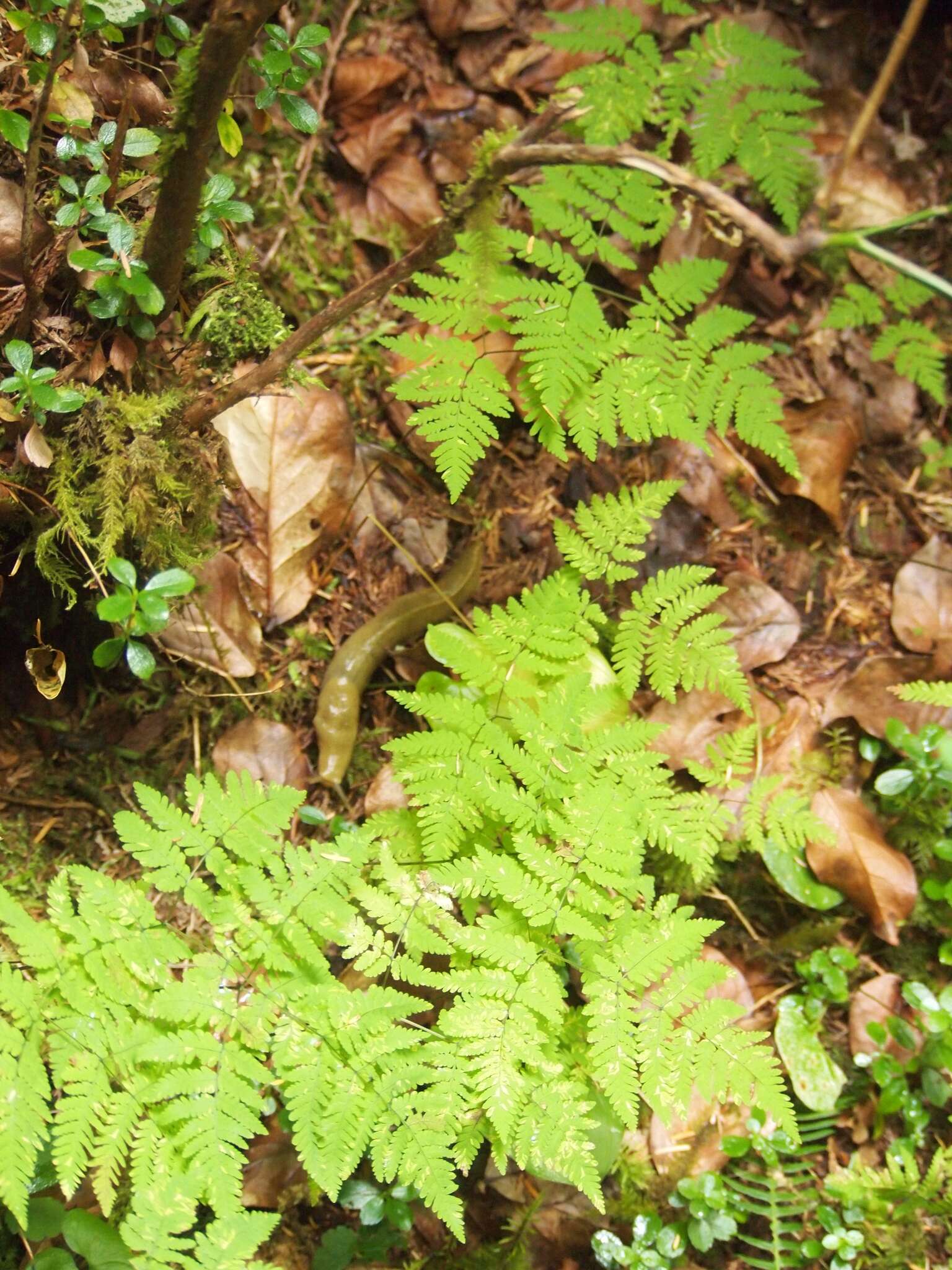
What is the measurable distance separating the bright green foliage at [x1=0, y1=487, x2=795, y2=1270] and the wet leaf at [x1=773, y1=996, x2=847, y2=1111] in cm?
87

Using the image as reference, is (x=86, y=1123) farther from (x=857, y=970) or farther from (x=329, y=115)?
(x=329, y=115)

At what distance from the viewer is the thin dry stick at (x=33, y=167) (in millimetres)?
2375

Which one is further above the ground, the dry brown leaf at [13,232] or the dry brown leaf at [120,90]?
the dry brown leaf at [120,90]

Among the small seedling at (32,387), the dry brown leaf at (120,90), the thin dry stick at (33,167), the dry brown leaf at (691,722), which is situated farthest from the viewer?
the dry brown leaf at (691,722)

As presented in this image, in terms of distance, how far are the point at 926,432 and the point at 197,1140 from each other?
4.61 meters

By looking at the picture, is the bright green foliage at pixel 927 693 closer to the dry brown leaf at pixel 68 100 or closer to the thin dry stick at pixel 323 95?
the thin dry stick at pixel 323 95

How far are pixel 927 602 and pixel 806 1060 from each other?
2.18 m

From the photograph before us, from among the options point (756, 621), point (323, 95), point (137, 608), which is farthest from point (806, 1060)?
point (323, 95)

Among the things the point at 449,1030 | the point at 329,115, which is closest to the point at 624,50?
the point at 329,115

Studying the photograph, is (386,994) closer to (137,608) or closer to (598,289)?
(137,608)

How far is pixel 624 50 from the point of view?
383 centimetres

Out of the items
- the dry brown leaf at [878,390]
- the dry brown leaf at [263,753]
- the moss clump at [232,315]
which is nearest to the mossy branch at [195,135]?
the moss clump at [232,315]

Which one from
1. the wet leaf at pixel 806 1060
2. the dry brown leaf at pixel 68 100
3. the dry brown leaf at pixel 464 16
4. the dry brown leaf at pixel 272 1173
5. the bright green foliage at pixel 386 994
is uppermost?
the dry brown leaf at pixel 464 16

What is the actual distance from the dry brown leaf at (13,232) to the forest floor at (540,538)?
0.57 metres
